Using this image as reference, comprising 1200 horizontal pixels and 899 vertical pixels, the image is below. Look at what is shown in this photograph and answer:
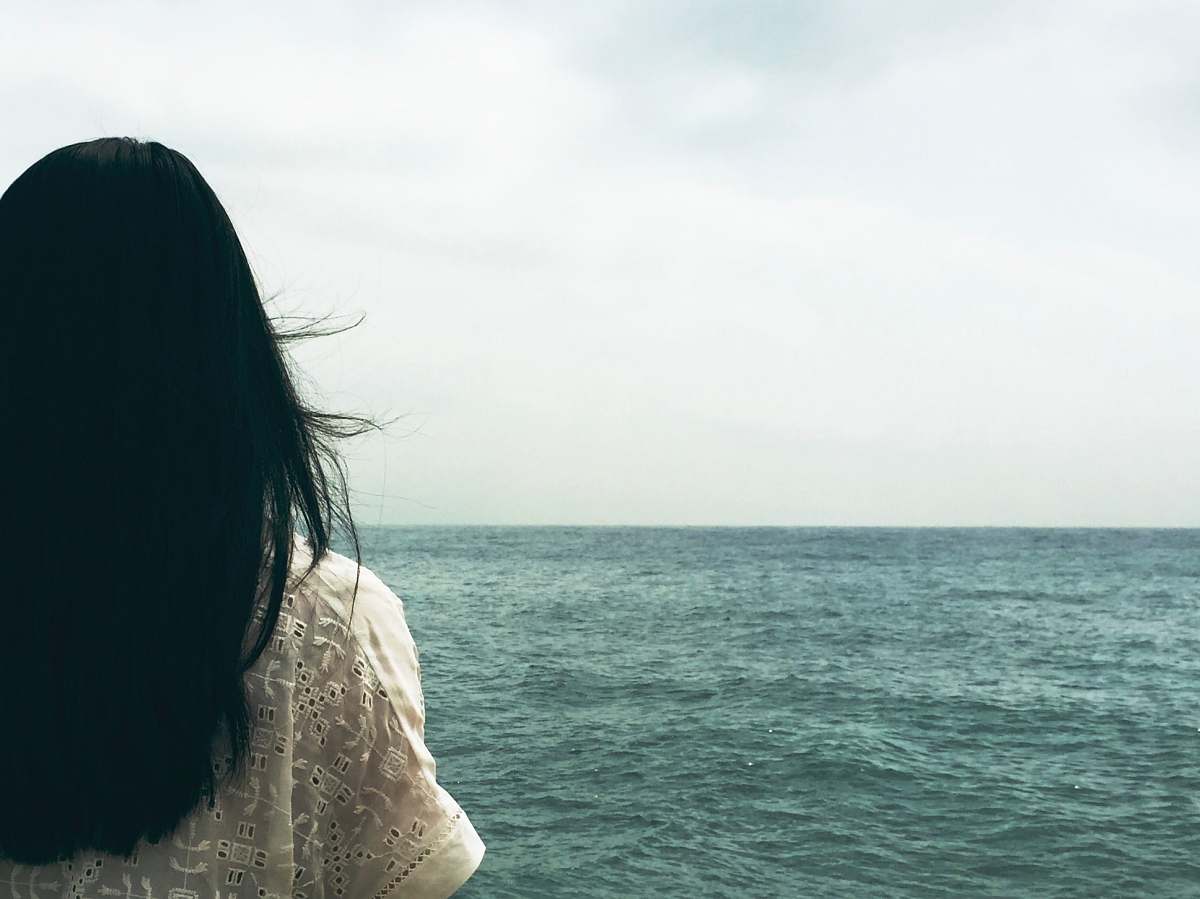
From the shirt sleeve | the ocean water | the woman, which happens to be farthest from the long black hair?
the ocean water

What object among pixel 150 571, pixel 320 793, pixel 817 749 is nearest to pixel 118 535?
pixel 150 571

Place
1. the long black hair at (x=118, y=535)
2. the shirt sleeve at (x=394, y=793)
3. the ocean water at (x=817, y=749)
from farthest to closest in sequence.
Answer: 1. the ocean water at (x=817, y=749)
2. the shirt sleeve at (x=394, y=793)
3. the long black hair at (x=118, y=535)

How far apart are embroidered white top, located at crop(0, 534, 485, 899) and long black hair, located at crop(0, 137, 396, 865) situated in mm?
32

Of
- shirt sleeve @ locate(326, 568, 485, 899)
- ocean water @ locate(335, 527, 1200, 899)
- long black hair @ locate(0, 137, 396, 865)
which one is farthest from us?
ocean water @ locate(335, 527, 1200, 899)

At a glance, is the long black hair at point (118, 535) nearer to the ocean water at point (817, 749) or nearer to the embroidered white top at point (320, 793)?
the embroidered white top at point (320, 793)

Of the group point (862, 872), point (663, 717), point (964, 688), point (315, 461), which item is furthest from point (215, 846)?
point (964, 688)

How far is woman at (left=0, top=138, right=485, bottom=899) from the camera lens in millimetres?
1257

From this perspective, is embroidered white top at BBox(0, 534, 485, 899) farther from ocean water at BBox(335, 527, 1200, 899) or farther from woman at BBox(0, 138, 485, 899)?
ocean water at BBox(335, 527, 1200, 899)

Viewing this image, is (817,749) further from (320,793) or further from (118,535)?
(118,535)

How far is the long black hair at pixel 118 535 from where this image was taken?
1.26 m

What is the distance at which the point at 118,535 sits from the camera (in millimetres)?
1251

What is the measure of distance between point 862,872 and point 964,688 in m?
12.2

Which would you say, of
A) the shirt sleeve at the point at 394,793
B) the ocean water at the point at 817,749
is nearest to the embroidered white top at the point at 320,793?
the shirt sleeve at the point at 394,793

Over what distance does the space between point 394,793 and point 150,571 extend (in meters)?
0.46
